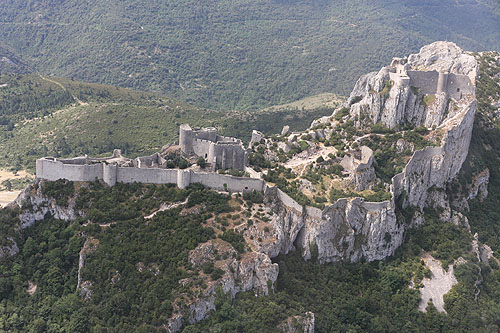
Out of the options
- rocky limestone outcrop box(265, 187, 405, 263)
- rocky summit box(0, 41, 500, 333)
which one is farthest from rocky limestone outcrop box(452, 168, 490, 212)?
rocky limestone outcrop box(265, 187, 405, 263)

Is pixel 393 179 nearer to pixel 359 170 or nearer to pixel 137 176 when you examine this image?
pixel 359 170

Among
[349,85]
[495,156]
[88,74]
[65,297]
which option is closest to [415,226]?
[495,156]

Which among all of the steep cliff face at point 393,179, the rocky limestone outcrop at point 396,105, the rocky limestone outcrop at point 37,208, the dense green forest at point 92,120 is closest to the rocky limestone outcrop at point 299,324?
the steep cliff face at point 393,179

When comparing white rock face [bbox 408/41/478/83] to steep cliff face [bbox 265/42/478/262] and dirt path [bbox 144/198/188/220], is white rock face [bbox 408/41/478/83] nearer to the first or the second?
steep cliff face [bbox 265/42/478/262]

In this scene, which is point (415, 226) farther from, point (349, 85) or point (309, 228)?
point (349, 85)

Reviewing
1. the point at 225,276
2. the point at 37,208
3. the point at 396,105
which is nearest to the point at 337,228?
the point at 225,276

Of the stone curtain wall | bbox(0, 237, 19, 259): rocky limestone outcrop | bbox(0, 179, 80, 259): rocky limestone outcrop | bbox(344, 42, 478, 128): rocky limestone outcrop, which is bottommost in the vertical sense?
bbox(0, 237, 19, 259): rocky limestone outcrop

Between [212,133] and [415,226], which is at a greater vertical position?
[212,133]
